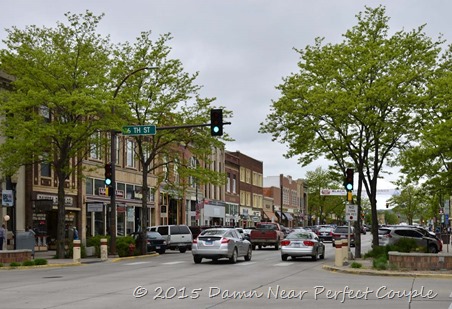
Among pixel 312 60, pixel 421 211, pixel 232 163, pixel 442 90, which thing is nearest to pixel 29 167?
pixel 312 60

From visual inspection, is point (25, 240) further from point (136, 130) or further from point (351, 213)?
point (351, 213)

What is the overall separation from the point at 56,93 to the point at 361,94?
14767 mm

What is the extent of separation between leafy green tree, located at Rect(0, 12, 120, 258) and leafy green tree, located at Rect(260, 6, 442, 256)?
9618 millimetres

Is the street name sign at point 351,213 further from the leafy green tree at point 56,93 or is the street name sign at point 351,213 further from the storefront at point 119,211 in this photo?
the storefront at point 119,211

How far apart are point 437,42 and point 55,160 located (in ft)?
67.0

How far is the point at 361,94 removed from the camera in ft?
111

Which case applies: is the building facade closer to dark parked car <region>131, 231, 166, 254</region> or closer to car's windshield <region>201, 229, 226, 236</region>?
dark parked car <region>131, 231, 166, 254</region>

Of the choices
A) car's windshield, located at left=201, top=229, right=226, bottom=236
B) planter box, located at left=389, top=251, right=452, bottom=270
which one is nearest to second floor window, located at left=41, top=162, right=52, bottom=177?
car's windshield, located at left=201, top=229, right=226, bottom=236

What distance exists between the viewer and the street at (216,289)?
50.5 ft

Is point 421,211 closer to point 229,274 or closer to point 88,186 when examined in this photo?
point 88,186

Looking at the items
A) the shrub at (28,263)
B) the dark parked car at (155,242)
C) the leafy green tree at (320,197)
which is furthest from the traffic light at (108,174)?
the leafy green tree at (320,197)

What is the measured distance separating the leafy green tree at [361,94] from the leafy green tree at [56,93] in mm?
9618

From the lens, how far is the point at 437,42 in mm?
34469

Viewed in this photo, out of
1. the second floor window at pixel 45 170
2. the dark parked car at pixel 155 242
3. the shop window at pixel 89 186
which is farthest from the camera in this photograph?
the shop window at pixel 89 186
